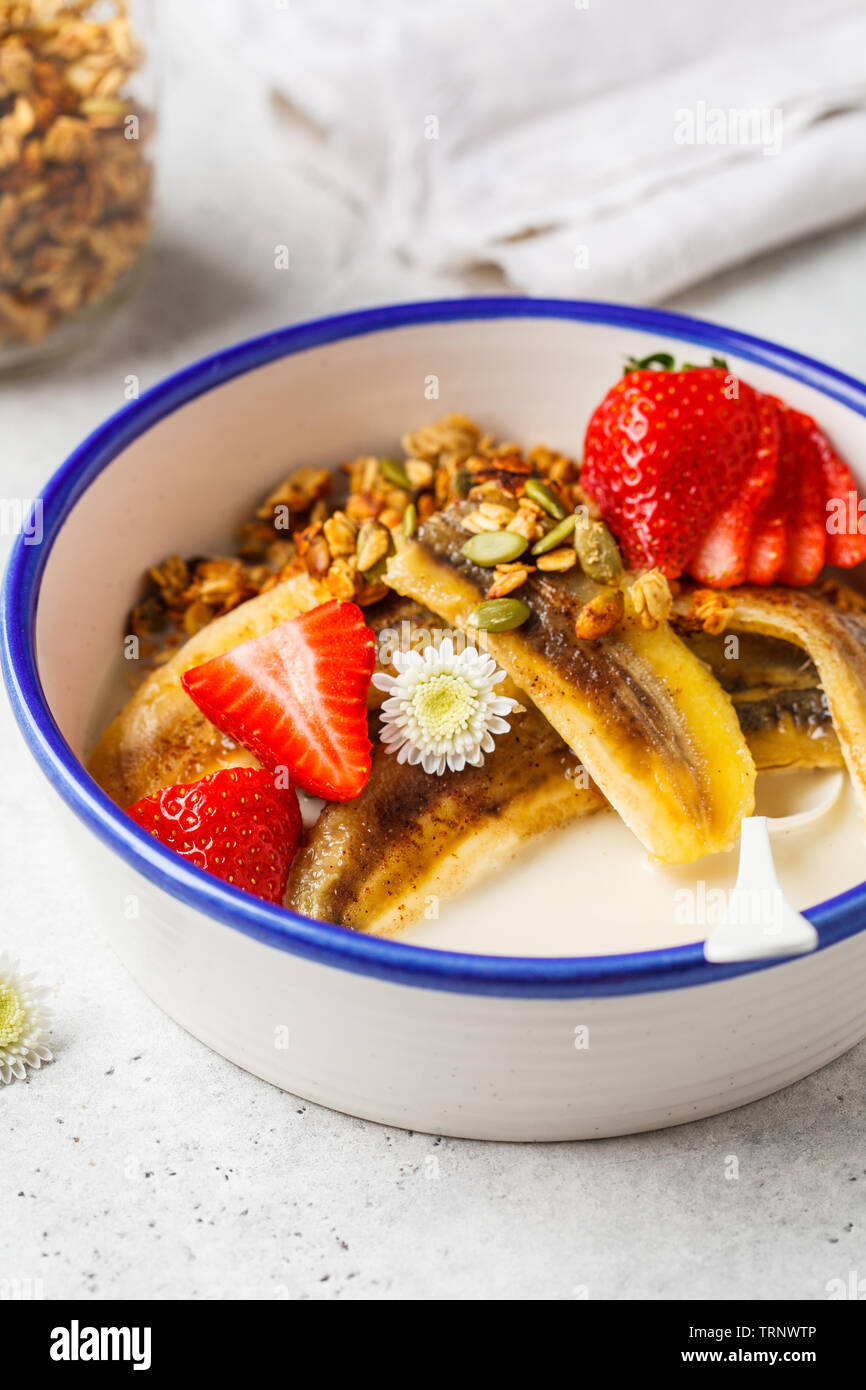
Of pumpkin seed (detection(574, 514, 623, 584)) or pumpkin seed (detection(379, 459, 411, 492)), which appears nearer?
pumpkin seed (detection(574, 514, 623, 584))

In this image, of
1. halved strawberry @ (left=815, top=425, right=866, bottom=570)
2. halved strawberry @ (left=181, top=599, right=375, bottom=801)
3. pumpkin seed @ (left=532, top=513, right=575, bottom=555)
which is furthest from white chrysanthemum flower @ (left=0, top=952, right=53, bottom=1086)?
halved strawberry @ (left=815, top=425, right=866, bottom=570)

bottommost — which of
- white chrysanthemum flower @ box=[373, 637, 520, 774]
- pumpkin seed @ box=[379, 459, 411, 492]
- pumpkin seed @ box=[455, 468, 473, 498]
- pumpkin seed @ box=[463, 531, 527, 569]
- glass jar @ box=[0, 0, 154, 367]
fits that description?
white chrysanthemum flower @ box=[373, 637, 520, 774]

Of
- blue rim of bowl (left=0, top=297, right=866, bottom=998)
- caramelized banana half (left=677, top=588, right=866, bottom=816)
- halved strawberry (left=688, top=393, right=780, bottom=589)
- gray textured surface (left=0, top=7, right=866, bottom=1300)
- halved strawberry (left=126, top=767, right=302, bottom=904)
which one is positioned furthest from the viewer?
halved strawberry (left=688, top=393, right=780, bottom=589)

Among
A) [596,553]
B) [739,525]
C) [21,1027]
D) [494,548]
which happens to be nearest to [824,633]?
[739,525]

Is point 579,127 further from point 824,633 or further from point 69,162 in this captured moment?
point 824,633

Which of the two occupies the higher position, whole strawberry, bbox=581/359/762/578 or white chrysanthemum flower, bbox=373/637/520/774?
whole strawberry, bbox=581/359/762/578

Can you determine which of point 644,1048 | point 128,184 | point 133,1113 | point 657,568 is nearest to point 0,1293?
point 133,1113

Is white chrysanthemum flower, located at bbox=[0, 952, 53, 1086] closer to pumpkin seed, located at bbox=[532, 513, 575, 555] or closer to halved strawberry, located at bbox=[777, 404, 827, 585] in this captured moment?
pumpkin seed, located at bbox=[532, 513, 575, 555]
